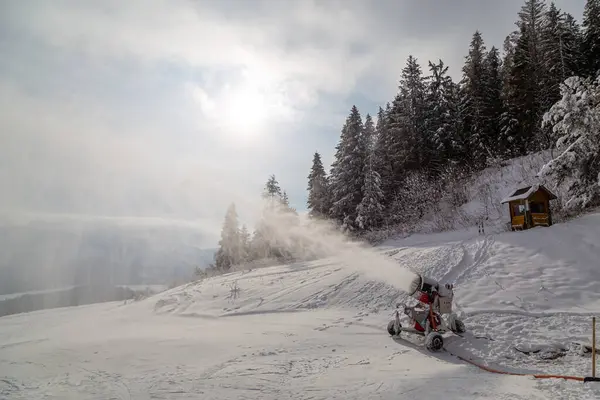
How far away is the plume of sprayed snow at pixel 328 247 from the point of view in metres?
14.9

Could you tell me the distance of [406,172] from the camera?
108 feet

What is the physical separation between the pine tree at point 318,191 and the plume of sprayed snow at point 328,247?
1400 mm

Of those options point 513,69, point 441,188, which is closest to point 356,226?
point 441,188

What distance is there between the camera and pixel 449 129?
106 feet

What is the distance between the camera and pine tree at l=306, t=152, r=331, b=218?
113ft

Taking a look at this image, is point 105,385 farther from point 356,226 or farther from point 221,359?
point 356,226

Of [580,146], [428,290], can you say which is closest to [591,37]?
[580,146]

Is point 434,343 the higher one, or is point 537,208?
point 537,208

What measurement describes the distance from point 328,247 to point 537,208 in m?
13.5

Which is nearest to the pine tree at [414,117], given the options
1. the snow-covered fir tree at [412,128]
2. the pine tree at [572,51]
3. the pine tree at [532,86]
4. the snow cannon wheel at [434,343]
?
the snow-covered fir tree at [412,128]

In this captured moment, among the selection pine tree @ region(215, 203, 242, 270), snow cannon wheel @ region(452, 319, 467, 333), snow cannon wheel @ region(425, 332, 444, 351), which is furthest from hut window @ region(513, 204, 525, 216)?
pine tree @ region(215, 203, 242, 270)

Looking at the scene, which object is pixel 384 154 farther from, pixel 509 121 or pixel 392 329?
pixel 392 329

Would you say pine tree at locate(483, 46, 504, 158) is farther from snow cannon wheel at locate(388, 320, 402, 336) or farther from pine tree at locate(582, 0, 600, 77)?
snow cannon wheel at locate(388, 320, 402, 336)

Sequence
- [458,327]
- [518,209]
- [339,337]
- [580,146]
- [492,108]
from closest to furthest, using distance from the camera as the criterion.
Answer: [458,327] → [339,337] → [580,146] → [518,209] → [492,108]
